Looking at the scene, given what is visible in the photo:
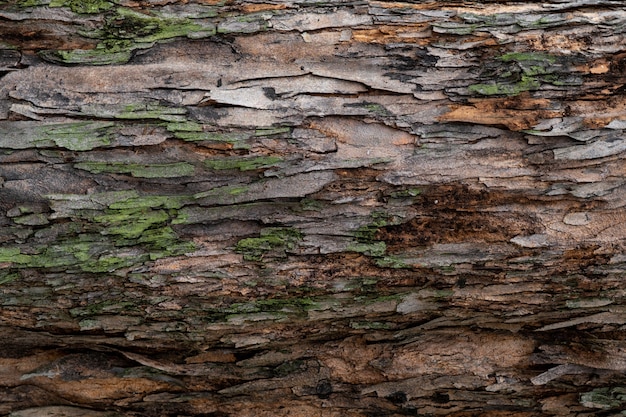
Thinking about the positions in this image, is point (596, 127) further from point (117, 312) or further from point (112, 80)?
point (117, 312)

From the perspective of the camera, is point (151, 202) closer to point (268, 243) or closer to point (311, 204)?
point (268, 243)

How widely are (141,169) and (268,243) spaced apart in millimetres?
634

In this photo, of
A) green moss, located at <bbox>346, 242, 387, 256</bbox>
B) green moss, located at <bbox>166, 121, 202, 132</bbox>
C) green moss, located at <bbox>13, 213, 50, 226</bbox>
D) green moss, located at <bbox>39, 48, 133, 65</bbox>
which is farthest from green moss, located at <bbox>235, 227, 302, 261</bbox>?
green moss, located at <bbox>39, 48, 133, 65</bbox>

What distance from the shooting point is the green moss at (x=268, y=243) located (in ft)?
10.1

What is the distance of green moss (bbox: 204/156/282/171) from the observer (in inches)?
116

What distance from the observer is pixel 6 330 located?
133 inches

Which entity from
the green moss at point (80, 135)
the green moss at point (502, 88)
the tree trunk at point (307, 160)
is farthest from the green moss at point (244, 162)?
the green moss at point (502, 88)

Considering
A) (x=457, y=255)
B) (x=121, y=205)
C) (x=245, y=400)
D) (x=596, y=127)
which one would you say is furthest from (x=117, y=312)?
(x=596, y=127)

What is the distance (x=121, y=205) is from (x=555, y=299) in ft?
6.57

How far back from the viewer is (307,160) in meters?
2.96

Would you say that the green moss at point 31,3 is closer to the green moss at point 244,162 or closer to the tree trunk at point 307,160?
the tree trunk at point 307,160

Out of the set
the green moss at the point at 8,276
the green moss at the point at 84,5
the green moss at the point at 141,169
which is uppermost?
the green moss at the point at 84,5


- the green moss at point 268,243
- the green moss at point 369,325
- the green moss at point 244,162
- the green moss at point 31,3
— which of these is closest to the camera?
the green moss at point 31,3

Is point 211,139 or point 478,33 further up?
point 478,33
